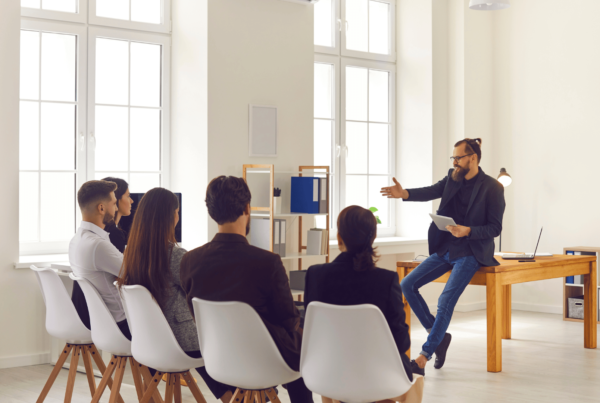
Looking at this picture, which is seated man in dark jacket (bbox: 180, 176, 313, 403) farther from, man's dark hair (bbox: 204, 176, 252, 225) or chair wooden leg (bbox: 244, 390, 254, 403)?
chair wooden leg (bbox: 244, 390, 254, 403)

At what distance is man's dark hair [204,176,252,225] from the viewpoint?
2.61 meters

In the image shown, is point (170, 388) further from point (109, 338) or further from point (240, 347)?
point (240, 347)

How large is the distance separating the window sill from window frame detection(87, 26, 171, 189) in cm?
70

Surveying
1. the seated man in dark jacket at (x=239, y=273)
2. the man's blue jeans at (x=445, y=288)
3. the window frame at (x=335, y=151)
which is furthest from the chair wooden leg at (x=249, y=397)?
the window frame at (x=335, y=151)

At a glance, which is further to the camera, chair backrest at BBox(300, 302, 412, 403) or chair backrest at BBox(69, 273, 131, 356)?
chair backrest at BBox(69, 273, 131, 356)

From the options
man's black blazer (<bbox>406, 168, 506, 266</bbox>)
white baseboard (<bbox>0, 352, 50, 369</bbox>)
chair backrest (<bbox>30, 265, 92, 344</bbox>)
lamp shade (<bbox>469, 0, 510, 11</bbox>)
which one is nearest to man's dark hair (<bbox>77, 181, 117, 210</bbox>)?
chair backrest (<bbox>30, 265, 92, 344</bbox>)

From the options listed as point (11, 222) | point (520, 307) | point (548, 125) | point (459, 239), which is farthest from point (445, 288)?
point (548, 125)

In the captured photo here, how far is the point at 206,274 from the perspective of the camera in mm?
2541

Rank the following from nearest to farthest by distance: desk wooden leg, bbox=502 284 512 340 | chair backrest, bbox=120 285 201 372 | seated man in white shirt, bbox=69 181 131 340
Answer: chair backrest, bbox=120 285 201 372, seated man in white shirt, bbox=69 181 131 340, desk wooden leg, bbox=502 284 512 340

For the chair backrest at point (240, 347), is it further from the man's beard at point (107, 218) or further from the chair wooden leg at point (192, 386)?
the man's beard at point (107, 218)

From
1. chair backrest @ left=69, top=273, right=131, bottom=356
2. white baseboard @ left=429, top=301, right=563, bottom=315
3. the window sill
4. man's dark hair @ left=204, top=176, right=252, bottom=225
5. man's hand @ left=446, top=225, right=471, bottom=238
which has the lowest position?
white baseboard @ left=429, top=301, right=563, bottom=315

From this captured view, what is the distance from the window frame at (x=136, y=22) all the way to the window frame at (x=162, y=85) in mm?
39

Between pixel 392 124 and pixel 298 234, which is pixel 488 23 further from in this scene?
pixel 298 234

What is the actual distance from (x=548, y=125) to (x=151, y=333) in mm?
5341
